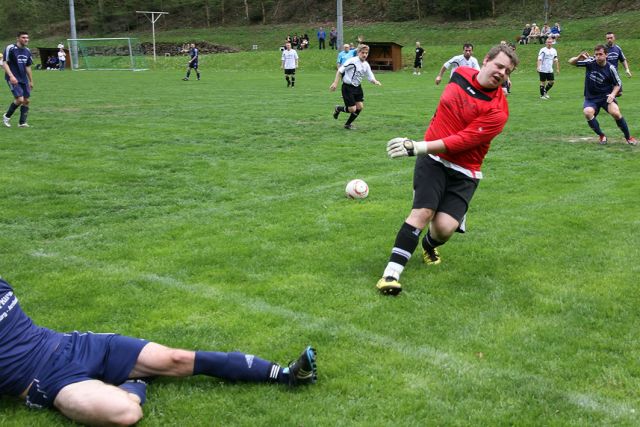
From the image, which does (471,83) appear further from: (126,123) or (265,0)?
(265,0)

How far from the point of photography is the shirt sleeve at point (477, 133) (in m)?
5.41

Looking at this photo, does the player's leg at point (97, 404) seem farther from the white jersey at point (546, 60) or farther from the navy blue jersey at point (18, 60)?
the white jersey at point (546, 60)

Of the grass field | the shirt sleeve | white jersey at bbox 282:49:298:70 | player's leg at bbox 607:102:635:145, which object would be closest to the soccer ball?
the grass field

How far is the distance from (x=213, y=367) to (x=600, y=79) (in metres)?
11.6

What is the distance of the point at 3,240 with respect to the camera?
22.6 feet

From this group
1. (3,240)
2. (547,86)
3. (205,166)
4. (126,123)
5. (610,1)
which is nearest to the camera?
(3,240)

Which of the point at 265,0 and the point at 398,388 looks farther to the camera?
the point at 265,0

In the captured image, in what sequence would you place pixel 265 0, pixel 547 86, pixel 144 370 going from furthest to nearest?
pixel 265 0, pixel 547 86, pixel 144 370

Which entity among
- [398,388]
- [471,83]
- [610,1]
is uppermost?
[610,1]

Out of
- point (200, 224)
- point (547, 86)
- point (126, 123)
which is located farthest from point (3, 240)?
point (547, 86)

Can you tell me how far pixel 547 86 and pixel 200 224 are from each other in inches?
732

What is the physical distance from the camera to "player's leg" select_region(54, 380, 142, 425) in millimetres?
3371

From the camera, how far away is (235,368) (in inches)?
153

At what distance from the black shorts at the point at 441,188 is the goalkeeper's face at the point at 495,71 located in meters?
0.76
